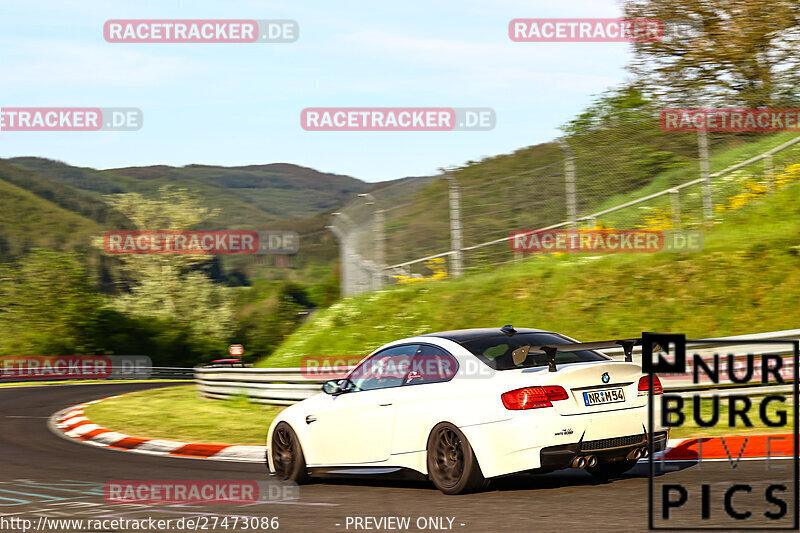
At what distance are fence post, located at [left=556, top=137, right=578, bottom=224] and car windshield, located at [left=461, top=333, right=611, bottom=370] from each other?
822cm

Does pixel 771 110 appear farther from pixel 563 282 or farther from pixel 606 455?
pixel 606 455

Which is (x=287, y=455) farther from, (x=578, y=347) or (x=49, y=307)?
(x=49, y=307)

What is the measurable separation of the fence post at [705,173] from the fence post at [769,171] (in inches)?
46.0

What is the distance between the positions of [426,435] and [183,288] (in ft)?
217

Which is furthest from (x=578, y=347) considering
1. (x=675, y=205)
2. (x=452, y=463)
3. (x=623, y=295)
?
(x=675, y=205)

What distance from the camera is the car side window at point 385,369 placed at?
8289 mm

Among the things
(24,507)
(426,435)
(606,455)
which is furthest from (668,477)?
(24,507)

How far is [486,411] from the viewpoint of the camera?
7.24 meters

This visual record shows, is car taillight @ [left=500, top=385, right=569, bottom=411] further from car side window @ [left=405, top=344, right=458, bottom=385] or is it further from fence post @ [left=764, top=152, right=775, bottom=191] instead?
fence post @ [left=764, top=152, right=775, bottom=191]

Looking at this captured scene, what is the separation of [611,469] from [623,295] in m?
7.28

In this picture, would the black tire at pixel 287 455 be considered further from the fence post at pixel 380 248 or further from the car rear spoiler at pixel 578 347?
the fence post at pixel 380 248

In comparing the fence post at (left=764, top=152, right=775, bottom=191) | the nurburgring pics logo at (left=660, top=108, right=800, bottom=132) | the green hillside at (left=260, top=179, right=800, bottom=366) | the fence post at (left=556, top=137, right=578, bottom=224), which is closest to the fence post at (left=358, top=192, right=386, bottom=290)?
the green hillside at (left=260, top=179, right=800, bottom=366)

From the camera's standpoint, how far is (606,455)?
7.30 metres

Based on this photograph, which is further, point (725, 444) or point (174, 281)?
point (174, 281)
